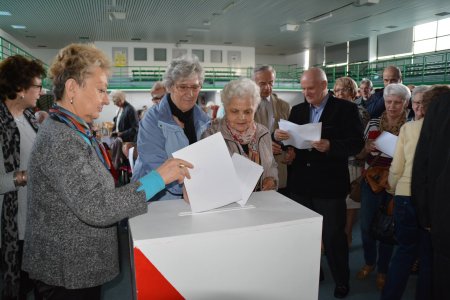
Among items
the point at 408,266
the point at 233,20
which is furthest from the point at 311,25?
the point at 408,266

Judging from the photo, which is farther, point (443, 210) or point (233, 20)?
point (233, 20)

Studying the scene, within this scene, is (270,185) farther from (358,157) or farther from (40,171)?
(358,157)

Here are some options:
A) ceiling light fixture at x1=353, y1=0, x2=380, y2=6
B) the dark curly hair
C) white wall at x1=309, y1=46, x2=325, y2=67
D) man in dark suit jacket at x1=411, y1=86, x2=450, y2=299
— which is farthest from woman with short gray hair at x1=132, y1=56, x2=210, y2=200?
white wall at x1=309, y1=46, x2=325, y2=67

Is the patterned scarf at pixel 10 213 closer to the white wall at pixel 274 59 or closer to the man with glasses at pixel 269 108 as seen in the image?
the man with glasses at pixel 269 108

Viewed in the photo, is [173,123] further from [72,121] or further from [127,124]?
[127,124]

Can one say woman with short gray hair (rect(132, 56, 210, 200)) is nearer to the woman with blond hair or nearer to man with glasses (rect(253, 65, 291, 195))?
the woman with blond hair

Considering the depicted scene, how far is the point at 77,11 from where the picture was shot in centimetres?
1250

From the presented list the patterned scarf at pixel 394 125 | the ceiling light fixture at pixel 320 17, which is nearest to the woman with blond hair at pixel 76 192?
the patterned scarf at pixel 394 125

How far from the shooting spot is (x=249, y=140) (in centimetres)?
186

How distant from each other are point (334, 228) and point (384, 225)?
1.40ft

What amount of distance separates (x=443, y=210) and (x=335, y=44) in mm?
22595

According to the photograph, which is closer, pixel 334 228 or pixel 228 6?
pixel 334 228

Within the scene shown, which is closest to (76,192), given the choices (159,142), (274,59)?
(159,142)

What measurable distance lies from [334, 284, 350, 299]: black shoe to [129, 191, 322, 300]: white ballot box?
161 centimetres
